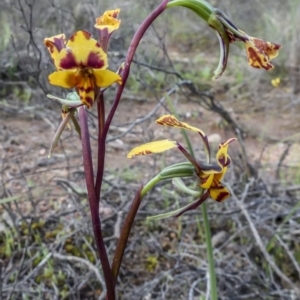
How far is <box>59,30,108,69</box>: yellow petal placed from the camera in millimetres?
564

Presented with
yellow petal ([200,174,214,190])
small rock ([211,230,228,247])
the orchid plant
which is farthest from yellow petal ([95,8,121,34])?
small rock ([211,230,228,247])

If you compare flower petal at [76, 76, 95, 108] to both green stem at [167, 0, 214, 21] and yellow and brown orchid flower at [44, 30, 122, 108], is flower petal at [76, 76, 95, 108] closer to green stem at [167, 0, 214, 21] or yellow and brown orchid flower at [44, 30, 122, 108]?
yellow and brown orchid flower at [44, 30, 122, 108]

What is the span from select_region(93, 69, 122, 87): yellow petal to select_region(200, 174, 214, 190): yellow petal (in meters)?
0.17

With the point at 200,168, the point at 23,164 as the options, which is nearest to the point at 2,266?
the point at 23,164

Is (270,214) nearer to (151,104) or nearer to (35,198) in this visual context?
(35,198)

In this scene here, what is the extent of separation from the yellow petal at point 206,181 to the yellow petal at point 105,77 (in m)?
0.17

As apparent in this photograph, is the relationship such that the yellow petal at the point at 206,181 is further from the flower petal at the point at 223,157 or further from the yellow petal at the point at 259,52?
the yellow petal at the point at 259,52

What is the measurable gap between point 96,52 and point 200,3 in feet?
0.53

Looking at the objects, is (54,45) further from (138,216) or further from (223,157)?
(138,216)

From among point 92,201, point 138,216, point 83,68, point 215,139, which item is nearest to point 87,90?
point 83,68

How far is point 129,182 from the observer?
1.86m

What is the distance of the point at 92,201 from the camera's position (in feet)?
2.14

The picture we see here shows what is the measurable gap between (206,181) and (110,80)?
0.59 feet

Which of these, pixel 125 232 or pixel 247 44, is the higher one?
pixel 247 44
